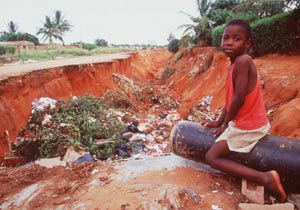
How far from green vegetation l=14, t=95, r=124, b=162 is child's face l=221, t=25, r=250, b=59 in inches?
145

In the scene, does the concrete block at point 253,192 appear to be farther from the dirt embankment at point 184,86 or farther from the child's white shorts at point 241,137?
the dirt embankment at point 184,86

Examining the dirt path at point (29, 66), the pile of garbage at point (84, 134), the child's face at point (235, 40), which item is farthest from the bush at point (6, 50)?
the child's face at point (235, 40)

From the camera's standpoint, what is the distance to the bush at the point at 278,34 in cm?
781

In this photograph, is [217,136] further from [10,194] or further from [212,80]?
[212,80]

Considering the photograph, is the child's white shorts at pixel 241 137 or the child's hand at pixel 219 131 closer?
the child's white shorts at pixel 241 137

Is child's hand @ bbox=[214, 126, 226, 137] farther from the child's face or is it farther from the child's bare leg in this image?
the child's face

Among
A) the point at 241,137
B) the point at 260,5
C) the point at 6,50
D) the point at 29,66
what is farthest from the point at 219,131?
the point at 6,50

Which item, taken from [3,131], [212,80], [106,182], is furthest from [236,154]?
[212,80]

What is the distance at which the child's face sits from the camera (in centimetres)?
244

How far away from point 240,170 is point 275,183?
0.31 meters

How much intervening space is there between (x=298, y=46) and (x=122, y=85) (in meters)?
6.59

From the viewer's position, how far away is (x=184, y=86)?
12.3m

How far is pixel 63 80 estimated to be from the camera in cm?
857

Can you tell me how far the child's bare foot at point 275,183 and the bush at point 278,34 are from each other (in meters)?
6.66
